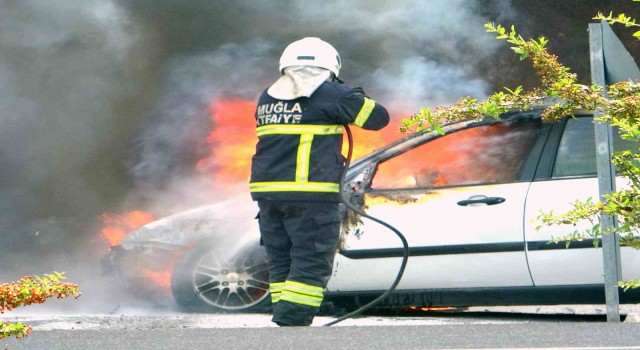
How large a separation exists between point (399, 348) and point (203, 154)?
556 centimetres

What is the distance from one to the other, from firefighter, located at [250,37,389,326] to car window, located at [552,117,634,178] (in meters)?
1.04

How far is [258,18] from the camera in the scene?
10047mm

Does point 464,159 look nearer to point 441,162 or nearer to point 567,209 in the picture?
point 441,162

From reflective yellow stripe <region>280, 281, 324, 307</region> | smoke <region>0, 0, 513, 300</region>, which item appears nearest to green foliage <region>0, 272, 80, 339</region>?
reflective yellow stripe <region>280, 281, 324, 307</region>

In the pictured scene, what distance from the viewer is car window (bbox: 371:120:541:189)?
269 inches

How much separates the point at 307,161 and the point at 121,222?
384 cm

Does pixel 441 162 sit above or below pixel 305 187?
above

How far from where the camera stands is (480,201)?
671 centimetres

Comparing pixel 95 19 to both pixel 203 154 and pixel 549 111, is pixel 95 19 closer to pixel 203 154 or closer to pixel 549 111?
pixel 203 154

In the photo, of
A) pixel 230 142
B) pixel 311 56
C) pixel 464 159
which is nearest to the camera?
pixel 311 56

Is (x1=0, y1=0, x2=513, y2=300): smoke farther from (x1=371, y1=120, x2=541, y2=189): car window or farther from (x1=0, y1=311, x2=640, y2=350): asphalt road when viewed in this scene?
(x1=0, y1=311, x2=640, y2=350): asphalt road

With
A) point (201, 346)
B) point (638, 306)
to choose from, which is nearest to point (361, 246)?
point (638, 306)

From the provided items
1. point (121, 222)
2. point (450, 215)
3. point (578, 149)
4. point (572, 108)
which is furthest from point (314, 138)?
point (121, 222)

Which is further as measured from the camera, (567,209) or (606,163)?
(567,209)
